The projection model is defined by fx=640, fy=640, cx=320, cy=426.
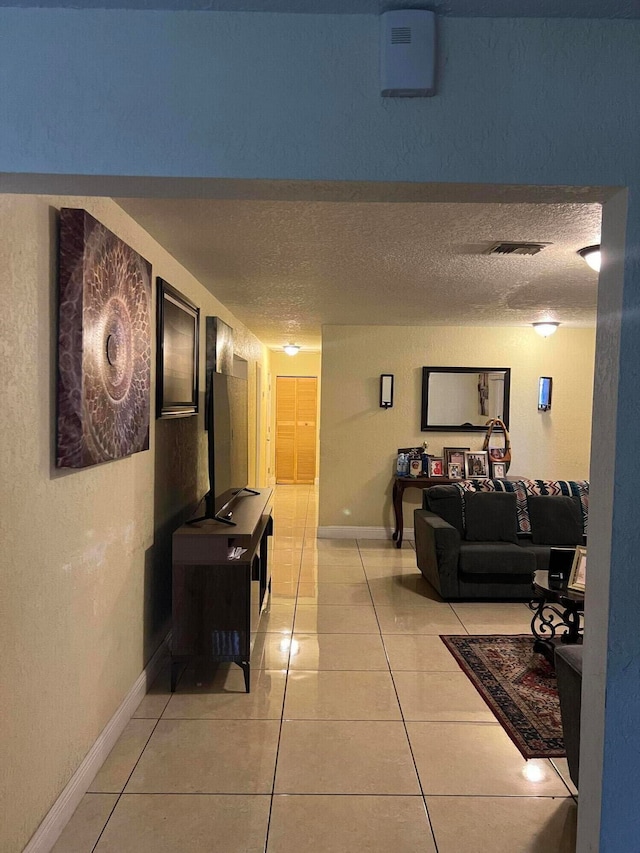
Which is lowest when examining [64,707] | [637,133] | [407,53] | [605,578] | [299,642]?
[299,642]

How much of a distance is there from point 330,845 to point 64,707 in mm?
1053

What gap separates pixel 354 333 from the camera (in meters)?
7.12

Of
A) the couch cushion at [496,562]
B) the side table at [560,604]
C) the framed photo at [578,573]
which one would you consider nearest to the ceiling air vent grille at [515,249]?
the framed photo at [578,573]

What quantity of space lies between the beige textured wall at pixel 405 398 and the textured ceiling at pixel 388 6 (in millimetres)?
5716

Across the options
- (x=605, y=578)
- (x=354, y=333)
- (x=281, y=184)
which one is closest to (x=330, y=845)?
(x=605, y=578)

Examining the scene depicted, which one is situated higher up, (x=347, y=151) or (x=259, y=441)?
(x=347, y=151)

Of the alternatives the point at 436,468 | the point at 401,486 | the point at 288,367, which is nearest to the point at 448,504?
the point at 401,486

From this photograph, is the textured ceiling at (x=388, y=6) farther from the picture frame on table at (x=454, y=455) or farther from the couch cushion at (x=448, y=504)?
the picture frame on table at (x=454, y=455)

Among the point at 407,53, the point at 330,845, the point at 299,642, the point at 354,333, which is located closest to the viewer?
the point at 407,53

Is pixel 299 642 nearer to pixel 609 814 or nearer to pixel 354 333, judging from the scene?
pixel 609 814

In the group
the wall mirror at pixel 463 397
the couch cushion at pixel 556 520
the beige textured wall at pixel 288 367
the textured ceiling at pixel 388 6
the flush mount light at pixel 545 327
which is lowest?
the couch cushion at pixel 556 520

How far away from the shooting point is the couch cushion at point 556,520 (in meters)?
5.38

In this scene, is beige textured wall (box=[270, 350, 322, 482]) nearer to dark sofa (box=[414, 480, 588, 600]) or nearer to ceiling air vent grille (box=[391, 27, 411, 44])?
dark sofa (box=[414, 480, 588, 600])

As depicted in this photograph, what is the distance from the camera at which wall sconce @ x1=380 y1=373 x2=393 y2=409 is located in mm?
7098
